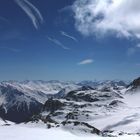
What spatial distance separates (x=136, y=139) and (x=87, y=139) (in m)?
15.7

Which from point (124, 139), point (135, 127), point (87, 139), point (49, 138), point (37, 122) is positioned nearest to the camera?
point (49, 138)

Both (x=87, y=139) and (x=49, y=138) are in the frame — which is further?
(x=87, y=139)

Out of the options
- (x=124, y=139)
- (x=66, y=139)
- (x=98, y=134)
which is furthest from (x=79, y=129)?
(x=66, y=139)

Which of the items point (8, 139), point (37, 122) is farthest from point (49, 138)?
point (37, 122)

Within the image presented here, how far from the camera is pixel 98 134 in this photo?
92.0 m

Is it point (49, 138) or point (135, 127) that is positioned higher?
point (135, 127)

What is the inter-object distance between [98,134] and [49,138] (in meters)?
25.1

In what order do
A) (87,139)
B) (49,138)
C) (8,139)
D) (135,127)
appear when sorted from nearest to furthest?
(8,139), (49,138), (87,139), (135,127)

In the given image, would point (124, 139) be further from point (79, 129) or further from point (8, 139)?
point (8, 139)

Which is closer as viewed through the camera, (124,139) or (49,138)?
(49,138)

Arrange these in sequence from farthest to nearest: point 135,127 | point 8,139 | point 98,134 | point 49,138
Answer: point 135,127, point 98,134, point 49,138, point 8,139

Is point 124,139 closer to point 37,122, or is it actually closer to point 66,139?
point 66,139

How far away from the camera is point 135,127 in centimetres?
19325

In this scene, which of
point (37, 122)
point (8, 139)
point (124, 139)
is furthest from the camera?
point (37, 122)
